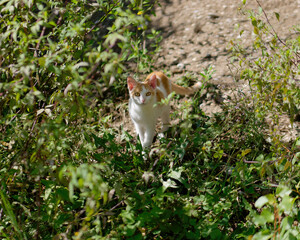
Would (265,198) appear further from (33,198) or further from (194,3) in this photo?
(194,3)

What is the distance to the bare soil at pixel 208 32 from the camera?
343 cm

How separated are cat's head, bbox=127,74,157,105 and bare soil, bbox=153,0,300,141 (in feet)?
2.27

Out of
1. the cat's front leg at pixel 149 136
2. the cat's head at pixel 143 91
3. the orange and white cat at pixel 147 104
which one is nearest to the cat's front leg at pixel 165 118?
the orange and white cat at pixel 147 104

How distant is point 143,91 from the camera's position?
2555mm

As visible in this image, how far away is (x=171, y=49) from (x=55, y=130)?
2493mm

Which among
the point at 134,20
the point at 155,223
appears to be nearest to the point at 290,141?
the point at 155,223

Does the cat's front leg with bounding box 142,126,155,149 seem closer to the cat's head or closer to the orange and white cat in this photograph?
the orange and white cat

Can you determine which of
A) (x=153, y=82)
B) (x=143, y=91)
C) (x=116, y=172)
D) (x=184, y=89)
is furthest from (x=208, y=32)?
(x=116, y=172)

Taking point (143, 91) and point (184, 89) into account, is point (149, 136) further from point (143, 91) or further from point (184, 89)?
point (184, 89)

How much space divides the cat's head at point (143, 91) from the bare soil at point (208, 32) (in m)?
0.69

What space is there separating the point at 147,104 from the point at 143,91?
120 mm

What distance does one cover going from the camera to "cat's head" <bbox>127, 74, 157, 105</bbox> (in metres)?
2.55

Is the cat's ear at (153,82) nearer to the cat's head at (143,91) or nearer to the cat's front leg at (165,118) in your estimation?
the cat's head at (143,91)

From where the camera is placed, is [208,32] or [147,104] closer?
[147,104]
